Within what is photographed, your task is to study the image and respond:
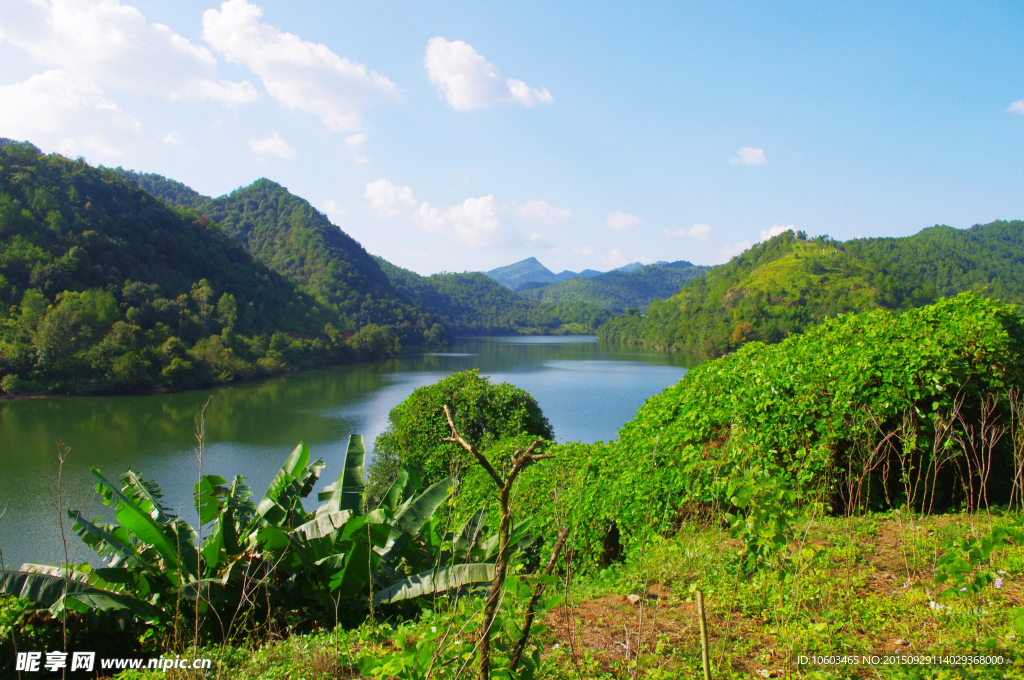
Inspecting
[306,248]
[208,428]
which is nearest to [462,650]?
[208,428]

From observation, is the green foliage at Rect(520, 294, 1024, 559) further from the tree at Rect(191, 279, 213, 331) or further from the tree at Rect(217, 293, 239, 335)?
the tree at Rect(217, 293, 239, 335)

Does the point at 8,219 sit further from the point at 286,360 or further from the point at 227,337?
the point at 286,360

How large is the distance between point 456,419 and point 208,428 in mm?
15711

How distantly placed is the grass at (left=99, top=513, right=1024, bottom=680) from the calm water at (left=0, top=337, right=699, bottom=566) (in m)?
2.57

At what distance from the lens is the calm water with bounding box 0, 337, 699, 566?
11836 mm

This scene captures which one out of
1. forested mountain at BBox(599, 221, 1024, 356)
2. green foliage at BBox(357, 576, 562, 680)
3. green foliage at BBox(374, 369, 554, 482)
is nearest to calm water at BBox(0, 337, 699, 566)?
green foliage at BBox(357, 576, 562, 680)

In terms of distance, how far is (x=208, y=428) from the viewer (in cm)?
2091

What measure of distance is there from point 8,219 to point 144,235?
410 inches

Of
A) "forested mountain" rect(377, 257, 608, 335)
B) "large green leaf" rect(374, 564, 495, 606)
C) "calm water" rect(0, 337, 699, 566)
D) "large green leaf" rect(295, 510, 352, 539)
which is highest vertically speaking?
"forested mountain" rect(377, 257, 608, 335)

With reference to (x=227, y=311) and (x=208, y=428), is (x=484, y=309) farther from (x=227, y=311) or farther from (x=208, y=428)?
(x=208, y=428)

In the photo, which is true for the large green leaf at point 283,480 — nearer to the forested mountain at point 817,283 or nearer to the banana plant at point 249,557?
the banana plant at point 249,557

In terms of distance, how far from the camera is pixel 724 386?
4.61 meters

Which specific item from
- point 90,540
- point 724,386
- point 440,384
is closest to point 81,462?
point 440,384

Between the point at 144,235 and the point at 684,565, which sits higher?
the point at 144,235
